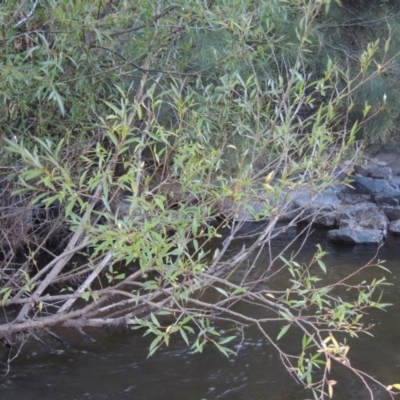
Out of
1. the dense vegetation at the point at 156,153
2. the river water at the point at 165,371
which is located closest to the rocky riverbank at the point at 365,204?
the river water at the point at 165,371

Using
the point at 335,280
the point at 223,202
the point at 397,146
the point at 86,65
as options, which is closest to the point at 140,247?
the point at 223,202

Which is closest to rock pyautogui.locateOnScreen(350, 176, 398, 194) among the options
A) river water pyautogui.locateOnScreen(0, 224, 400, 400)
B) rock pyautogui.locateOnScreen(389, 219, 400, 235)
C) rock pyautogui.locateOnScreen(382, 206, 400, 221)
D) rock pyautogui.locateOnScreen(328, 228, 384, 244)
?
rock pyautogui.locateOnScreen(382, 206, 400, 221)

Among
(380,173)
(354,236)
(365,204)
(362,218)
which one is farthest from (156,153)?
(380,173)

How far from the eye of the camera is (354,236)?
27.1ft

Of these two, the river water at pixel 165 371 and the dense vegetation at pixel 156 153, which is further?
the river water at pixel 165 371

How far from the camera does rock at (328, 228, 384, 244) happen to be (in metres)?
8.23

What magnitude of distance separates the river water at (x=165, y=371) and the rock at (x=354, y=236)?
3.42 m

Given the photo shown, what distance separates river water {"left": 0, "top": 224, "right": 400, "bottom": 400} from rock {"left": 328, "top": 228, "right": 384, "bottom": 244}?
342 cm

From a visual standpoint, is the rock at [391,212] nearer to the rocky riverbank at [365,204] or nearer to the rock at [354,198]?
the rocky riverbank at [365,204]

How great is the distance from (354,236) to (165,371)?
15.6ft

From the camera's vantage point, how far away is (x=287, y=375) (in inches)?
162

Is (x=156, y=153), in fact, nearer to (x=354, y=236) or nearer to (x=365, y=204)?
(x=354, y=236)

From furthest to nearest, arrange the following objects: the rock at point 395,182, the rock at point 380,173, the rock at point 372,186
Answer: the rock at point 380,173, the rock at point 395,182, the rock at point 372,186

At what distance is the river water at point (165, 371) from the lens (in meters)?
3.85
